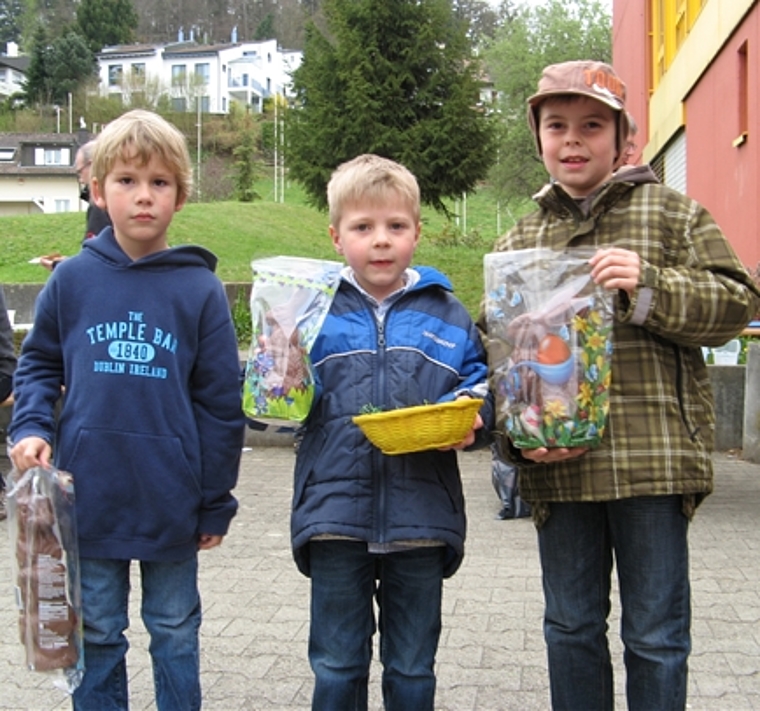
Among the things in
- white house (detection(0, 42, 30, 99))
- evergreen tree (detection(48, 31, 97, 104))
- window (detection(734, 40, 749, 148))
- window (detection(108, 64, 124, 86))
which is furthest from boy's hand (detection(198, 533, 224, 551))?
white house (detection(0, 42, 30, 99))


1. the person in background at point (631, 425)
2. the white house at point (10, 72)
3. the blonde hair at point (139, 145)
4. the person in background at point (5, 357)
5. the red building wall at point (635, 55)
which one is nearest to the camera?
the person in background at point (631, 425)

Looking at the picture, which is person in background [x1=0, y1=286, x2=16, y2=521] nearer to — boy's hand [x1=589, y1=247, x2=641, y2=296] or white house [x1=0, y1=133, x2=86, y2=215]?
boy's hand [x1=589, y1=247, x2=641, y2=296]

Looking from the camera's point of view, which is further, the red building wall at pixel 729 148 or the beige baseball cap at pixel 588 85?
the red building wall at pixel 729 148

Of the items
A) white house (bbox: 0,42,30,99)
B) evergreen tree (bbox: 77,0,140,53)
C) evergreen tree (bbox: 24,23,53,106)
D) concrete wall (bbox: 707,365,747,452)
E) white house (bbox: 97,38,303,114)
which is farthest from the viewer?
white house (bbox: 0,42,30,99)

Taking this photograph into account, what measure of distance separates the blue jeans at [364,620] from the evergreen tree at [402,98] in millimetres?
19834

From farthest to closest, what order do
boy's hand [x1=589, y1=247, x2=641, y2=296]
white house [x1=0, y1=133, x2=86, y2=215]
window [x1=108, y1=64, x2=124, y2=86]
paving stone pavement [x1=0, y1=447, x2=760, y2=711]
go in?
window [x1=108, y1=64, x2=124, y2=86]
white house [x1=0, y1=133, x2=86, y2=215]
paving stone pavement [x1=0, y1=447, x2=760, y2=711]
boy's hand [x1=589, y1=247, x2=641, y2=296]

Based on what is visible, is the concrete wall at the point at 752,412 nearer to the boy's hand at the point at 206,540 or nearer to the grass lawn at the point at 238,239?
the boy's hand at the point at 206,540

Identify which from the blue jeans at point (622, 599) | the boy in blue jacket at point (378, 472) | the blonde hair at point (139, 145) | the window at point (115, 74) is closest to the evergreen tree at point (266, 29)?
the window at point (115, 74)

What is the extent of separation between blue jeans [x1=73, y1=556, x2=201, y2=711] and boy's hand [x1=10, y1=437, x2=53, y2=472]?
30 cm

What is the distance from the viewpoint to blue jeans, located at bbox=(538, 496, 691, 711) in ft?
9.39

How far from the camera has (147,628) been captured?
3061 mm

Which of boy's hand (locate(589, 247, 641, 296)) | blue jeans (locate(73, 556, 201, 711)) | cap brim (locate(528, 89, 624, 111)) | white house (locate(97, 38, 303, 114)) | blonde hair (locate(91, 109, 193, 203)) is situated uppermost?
white house (locate(97, 38, 303, 114))

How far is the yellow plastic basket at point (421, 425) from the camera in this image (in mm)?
2711

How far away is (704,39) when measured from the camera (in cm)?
1652
